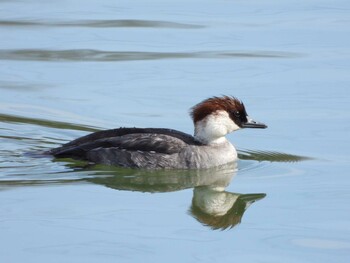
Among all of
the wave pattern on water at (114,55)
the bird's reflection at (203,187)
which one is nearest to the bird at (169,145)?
the bird's reflection at (203,187)

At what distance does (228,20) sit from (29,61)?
3.74m

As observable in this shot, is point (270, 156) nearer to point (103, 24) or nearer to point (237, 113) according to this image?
point (237, 113)

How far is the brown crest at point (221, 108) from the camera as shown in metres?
14.3

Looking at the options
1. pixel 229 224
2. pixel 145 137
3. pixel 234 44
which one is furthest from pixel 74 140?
pixel 234 44

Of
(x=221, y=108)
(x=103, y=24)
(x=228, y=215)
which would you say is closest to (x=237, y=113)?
(x=221, y=108)

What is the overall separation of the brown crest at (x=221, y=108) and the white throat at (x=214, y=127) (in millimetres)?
45

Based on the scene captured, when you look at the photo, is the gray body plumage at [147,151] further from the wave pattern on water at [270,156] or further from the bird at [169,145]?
the wave pattern on water at [270,156]

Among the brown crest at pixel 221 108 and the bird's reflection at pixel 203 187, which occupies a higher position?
the brown crest at pixel 221 108

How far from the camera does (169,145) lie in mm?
14125

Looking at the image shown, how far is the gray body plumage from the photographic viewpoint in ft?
46.3

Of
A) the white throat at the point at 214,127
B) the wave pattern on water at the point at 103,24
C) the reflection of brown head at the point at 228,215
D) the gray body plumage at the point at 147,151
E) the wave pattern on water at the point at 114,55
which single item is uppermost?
the wave pattern on water at the point at 103,24

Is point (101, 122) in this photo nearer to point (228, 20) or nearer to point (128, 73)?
point (128, 73)

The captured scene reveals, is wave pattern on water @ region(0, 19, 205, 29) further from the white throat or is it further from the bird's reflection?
the bird's reflection

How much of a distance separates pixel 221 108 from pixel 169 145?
0.78 m
